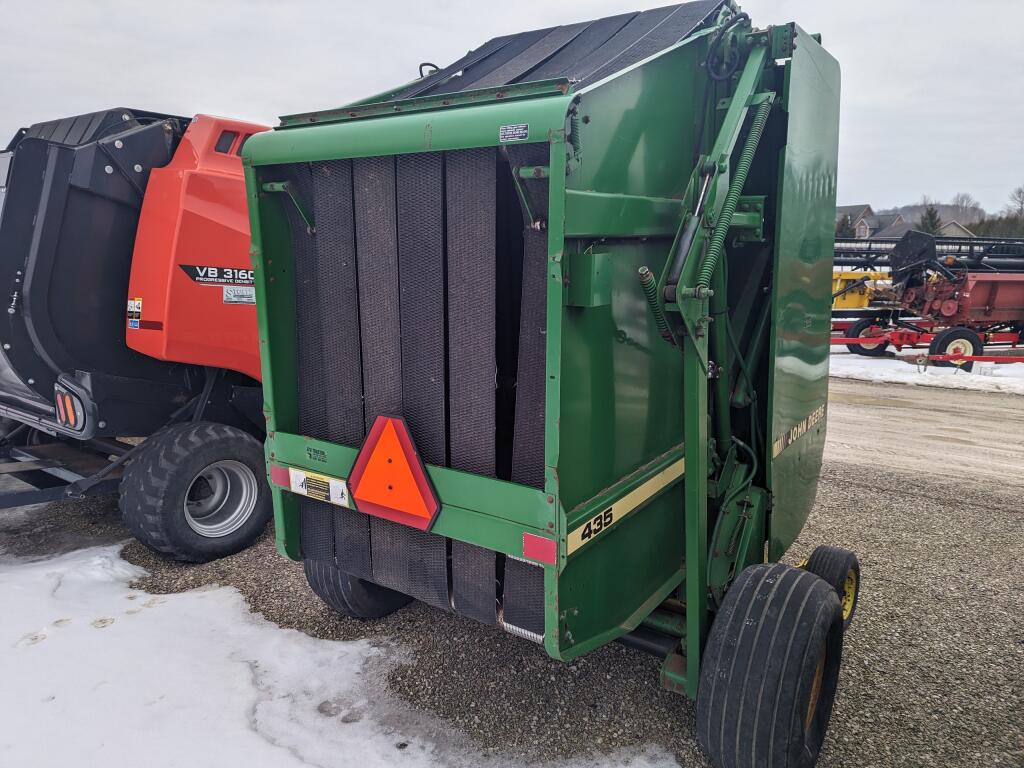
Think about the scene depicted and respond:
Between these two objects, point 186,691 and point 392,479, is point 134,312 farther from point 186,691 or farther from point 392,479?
point 392,479

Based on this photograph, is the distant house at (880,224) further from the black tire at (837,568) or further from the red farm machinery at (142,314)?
the red farm machinery at (142,314)

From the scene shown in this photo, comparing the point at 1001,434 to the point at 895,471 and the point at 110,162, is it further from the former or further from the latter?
the point at 110,162

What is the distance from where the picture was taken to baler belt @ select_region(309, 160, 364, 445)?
2.55 meters

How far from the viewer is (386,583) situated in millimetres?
2766

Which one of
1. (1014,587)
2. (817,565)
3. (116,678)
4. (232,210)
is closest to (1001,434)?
(1014,587)

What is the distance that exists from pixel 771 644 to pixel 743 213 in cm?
152

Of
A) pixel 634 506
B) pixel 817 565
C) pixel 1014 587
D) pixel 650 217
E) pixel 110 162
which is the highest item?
pixel 110 162

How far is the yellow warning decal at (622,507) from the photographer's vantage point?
2.27 meters

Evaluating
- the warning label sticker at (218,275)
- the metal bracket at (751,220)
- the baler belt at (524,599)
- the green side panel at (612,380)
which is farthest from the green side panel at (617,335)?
the warning label sticker at (218,275)

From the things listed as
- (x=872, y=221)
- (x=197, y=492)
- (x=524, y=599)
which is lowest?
(x=197, y=492)

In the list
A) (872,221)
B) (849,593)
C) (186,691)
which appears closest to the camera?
(186,691)

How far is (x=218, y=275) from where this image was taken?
4.37 metres

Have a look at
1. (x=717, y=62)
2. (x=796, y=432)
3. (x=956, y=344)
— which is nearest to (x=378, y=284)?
(x=717, y=62)

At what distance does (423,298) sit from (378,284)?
0.64 feet
